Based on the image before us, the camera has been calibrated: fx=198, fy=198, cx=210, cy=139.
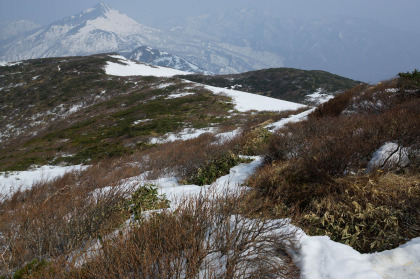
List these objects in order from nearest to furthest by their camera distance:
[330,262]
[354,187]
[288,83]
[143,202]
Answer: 1. [330,262]
2. [354,187]
3. [143,202]
4. [288,83]

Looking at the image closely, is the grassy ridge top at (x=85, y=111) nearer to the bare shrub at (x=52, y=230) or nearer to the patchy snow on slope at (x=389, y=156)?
the bare shrub at (x=52, y=230)

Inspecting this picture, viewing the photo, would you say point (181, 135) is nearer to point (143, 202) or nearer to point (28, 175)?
point (28, 175)

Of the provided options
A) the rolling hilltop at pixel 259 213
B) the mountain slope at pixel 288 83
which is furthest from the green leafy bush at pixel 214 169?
the mountain slope at pixel 288 83

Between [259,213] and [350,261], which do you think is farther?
[259,213]

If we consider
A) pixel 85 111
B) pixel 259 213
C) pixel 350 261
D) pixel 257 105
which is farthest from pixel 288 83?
pixel 350 261

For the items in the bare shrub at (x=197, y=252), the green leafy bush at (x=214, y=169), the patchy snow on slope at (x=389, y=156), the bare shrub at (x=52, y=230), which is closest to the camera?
the bare shrub at (x=197, y=252)

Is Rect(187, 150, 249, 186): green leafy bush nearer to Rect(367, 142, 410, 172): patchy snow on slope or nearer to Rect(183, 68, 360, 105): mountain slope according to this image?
Rect(367, 142, 410, 172): patchy snow on slope

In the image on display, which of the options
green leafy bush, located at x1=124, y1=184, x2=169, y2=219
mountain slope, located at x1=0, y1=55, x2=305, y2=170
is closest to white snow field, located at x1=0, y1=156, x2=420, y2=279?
green leafy bush, located at x1=124, y1=184, x2=169, y2=219

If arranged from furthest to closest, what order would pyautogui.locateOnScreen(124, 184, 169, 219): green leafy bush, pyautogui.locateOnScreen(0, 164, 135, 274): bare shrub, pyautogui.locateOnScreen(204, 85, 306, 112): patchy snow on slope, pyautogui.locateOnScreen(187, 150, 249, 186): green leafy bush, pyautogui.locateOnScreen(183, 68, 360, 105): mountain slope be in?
1. pyautogui.locateOnScreen(183, 68, 360, 105): mountain slope
2. pyautogui.locateOnScreen(204, 85, 306, 112): patchy snow on slope
3. pyautogui.locateOnScreen(187, 150, 249, 186): green leafy bush
4. pyautogui.locateOnScreen(124, 184, 169, 219): green leafy bush
5. pyautogui.locateOnScreen(0, 164, 135, 274): bare shrub

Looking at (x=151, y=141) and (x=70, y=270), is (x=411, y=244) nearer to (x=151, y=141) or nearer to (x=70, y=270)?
(x=70, y=270)

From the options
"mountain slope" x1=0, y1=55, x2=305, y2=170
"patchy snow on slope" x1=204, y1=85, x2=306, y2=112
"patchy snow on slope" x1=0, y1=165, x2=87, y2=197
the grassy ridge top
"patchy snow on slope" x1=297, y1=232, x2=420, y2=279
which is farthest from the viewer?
"patchy snow on slope" x1=204, y1=85, x2=306, y2=112

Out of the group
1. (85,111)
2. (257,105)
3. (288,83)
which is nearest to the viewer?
(257,105)

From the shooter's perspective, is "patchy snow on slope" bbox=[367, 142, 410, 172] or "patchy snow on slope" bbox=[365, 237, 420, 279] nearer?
"patchy snow on slope" bbox=[365, 237, 420, 279]

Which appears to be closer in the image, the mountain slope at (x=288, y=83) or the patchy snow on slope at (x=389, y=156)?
the patchy snow on slope at (x=389, y=156)
